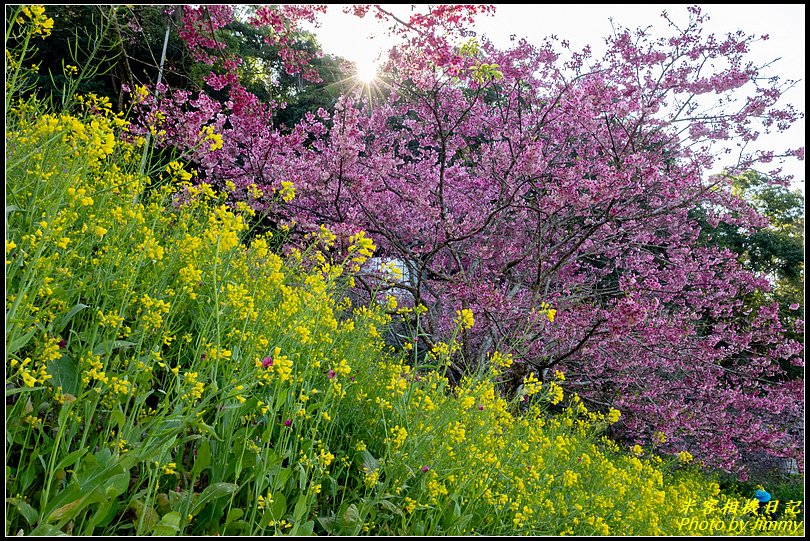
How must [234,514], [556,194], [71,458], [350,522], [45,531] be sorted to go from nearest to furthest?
[45,531] < [71,458] < [234,514] < [350,522] < [556,194]

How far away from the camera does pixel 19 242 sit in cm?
173

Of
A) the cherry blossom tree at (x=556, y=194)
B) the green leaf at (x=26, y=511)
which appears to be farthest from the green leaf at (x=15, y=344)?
the cherry blossom tree at (x=556, y=194)

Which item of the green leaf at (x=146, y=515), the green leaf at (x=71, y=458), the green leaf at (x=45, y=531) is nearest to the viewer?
the green leaf at (x=45, y=531)

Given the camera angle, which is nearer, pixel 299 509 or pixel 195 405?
pixel 299 509

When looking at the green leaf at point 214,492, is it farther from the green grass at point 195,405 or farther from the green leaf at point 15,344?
the green leaf at point 15,344

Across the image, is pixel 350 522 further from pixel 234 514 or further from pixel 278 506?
pixel 234 514

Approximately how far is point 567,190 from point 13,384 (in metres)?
4.44

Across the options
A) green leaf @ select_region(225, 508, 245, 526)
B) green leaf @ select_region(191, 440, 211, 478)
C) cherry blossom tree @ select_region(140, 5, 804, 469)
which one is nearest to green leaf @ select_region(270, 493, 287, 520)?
green leaf @ select_region(225, 508, 245, 526)

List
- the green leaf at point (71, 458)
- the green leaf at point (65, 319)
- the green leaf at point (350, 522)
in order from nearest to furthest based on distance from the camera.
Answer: the green leaf at point (71, 458)
the green leaf at point (65, 319)
the green leaf at point (350, 522)

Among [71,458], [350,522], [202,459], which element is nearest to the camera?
[71,458]

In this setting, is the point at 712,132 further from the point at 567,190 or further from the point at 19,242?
the point at 19,242

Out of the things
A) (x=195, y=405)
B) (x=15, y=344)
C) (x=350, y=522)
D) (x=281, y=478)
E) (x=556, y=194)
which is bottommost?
(x=350, y=522)

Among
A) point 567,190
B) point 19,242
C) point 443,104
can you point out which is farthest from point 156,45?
point 19,242

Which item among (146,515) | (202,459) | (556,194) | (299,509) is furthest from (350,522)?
(556,194)
